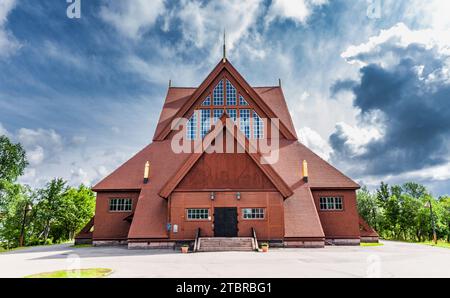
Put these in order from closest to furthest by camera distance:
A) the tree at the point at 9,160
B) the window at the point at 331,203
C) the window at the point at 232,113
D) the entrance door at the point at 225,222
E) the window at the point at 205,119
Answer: the entrance door at the point at 225,222, the window at the point at 331,203, the window at the point at 205,119, the window at the point at 232,113, the tree at the point at 9,160

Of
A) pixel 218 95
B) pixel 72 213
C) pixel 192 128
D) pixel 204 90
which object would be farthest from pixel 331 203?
pixel 72 213

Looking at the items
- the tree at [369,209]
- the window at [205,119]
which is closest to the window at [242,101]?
the window at [205,119]

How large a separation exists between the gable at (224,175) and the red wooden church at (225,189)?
78mm

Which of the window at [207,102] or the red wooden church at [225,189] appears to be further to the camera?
the window at [207,102]

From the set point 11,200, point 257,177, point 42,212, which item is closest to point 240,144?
point 257,177

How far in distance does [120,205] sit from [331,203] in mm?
18877

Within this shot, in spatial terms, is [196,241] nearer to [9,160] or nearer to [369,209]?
Result: [9,160]

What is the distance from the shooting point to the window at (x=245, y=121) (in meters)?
28.2

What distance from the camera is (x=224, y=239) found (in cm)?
2092

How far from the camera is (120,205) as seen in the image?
2575 centimetres

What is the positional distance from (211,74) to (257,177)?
12.8 m

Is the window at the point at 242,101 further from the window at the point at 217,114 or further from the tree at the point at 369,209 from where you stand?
the tree at the point at 369,209

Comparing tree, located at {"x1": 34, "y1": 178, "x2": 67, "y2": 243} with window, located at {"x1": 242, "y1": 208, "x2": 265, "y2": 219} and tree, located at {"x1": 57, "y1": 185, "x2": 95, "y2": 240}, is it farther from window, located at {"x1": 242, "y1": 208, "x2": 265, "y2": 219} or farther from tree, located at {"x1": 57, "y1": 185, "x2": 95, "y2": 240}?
window, located at {"x1": 242, "y1": 208, "x2": 265, "y2": 219}
